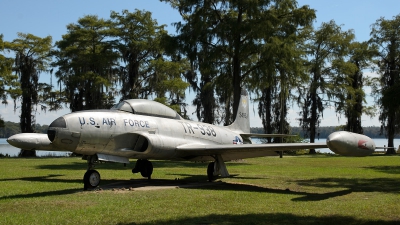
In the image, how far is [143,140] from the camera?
15.0m

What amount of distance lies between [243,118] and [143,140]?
30.8ft

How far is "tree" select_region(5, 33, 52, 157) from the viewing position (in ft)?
153

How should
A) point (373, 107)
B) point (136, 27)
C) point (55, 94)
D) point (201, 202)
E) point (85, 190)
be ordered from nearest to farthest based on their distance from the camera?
1. point (201, 202)
2. point (85, 190)
3. point (136, 27)
4. point (55, 94)
5. point (373, 107)

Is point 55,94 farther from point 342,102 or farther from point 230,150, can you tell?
point 230,150

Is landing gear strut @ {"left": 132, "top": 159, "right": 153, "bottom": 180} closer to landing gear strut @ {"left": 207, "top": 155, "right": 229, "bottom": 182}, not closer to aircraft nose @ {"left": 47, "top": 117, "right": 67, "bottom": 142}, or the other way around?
landing gear strut @ {"left": 207, "top": 155, "right": 229, "bottom": 182}

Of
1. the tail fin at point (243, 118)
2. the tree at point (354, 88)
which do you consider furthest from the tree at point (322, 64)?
the tail fin at point (243, 118)

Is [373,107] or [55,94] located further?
[373,107]

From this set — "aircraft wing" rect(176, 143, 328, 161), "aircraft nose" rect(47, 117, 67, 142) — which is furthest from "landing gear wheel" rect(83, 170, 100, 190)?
"aircraft wing" rect(176, 143, 328, 161)

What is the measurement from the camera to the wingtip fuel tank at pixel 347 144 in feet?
34.6

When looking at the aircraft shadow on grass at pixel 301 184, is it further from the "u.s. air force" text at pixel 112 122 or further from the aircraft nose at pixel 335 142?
the "u.s. air force" text at pixel 112 122

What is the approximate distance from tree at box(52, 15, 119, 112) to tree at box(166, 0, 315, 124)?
14.5 metres

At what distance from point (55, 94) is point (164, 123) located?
124ft

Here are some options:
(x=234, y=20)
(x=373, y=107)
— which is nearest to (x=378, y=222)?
(x=234, y=20)

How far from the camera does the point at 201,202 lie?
10.8 meters
